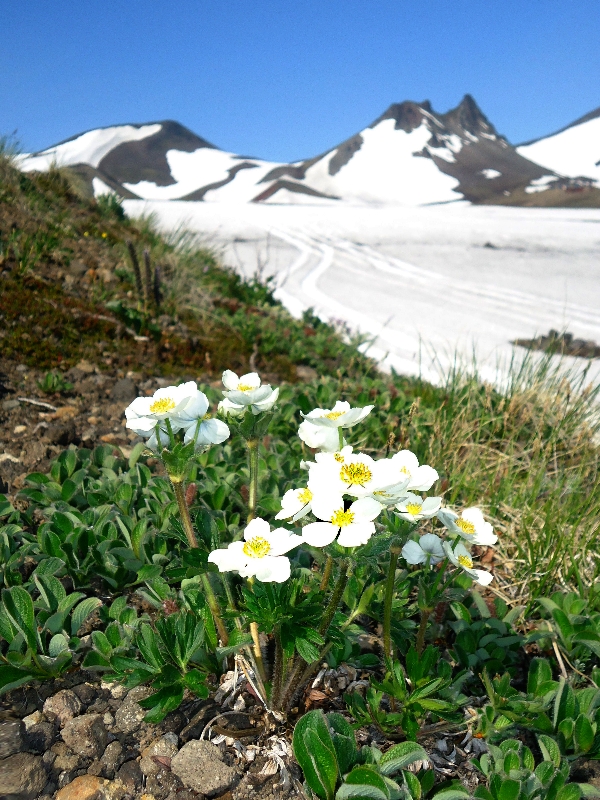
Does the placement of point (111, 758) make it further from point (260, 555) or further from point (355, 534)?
point (355, 534)

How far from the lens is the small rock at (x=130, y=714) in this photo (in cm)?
143

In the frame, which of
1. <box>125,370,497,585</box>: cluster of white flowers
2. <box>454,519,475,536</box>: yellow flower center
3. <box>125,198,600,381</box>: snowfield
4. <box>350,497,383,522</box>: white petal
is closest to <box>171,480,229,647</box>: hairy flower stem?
<box>125,370,497,585</box>: cluster of white flowers

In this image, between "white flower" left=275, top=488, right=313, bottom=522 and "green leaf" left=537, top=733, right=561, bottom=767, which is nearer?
"white flower" left=275, top=488, right=313, bottom=522

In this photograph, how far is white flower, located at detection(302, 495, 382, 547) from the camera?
981 millimetres

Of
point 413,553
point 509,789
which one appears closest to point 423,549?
point 413,553

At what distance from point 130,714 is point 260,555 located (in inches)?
26.9

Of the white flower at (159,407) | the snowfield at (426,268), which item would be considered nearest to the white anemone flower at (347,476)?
the white flower at (159,407)

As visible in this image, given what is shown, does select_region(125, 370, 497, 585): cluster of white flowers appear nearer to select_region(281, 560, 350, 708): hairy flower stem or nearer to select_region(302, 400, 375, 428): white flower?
select_region(302, 400, 375, 428): white flower

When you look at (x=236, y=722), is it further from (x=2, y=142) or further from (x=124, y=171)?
(x=124, y=171)

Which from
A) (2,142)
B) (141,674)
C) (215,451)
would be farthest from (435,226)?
(141,674)

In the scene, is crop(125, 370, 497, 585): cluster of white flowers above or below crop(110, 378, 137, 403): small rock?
above

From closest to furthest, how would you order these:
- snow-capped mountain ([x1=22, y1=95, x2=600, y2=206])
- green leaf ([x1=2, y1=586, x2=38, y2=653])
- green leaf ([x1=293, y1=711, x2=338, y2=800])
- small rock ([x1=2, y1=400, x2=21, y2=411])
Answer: green leaf ([x1=293, y1=711, x2=338, y2=800]) → green leaf ([x1=2, y1=586, x2=38, y2=653]) → small rock ([x1=2, y1=400, x2=21, y2=411]) → snow-capped mountain ([x1=22, y1=95, x2=600, y2=206])

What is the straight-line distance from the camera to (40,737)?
4.54 ft

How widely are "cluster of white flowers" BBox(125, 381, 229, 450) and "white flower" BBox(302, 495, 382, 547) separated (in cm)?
30
